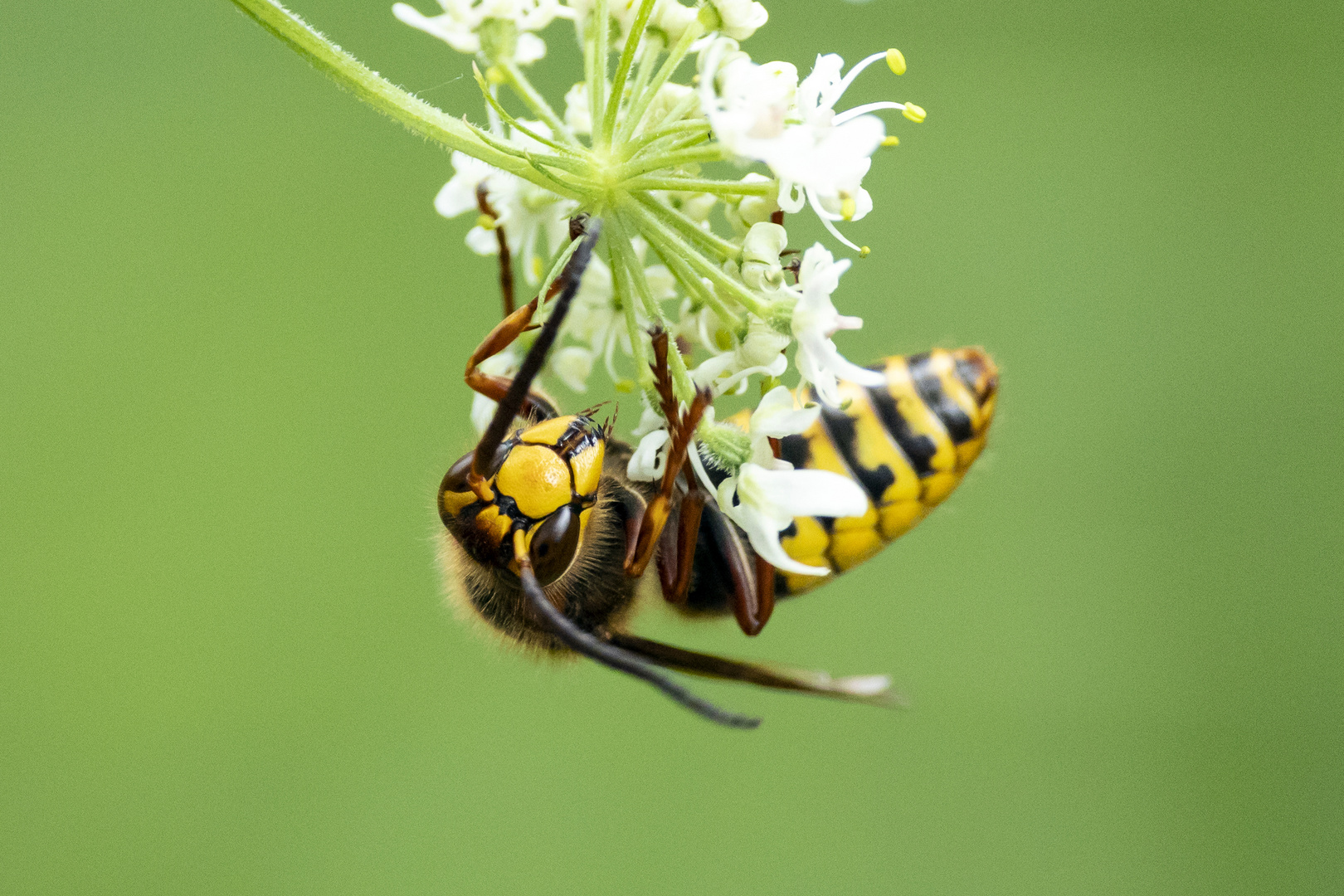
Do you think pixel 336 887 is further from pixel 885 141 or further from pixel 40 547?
pixel 885 141

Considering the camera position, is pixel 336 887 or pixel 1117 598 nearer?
pixel 336 887

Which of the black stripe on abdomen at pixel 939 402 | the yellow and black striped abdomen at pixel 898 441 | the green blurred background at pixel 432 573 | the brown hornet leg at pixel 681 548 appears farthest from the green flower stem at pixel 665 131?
the green blurred background at pixel 432 573

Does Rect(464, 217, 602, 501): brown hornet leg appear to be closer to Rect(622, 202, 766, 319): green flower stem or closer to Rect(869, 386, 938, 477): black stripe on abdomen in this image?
Rect(622, 202, 766, 319): green flower stem

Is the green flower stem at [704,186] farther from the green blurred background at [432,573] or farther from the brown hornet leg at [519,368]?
the green blurred background at [432,573]

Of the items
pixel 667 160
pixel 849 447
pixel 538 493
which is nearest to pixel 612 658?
pixel 538 493

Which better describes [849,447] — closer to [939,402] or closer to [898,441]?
[898,441]

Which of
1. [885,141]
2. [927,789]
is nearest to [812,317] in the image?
[885,141]
